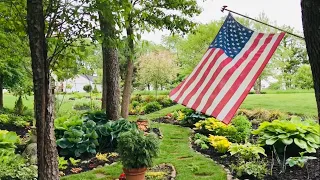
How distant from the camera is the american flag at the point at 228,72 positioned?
3.65 meters

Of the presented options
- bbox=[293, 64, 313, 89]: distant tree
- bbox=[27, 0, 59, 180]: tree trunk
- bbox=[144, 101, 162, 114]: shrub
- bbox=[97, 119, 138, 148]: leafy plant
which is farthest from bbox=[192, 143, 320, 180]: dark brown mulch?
bbox=[293, 64, 313, 89]: distant tree

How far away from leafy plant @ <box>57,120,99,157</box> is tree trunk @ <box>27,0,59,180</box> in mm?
3163

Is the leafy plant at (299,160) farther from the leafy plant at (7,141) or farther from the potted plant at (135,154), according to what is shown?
the leafy plant at (7,141)

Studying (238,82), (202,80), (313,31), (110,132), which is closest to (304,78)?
(110,132)

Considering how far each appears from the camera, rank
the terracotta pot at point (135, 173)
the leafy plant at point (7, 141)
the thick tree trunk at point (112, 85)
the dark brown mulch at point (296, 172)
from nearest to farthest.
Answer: the terracotta pot at point (135, 173), the dark brown mulch at point (296, 172), the leafy plant at point (7, 141), the thick tree trunk at point (112, 85)

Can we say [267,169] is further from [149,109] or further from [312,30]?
[149,109]

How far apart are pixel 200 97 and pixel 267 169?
101 inches

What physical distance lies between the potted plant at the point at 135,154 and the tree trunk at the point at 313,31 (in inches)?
125

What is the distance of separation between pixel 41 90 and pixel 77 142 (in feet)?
12.0

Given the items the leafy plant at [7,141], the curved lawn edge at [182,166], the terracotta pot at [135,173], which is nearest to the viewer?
the terracotta pot at [135,173]

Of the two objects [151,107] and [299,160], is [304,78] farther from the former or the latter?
[299,160]

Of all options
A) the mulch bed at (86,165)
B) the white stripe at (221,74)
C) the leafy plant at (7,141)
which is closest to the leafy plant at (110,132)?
the mulch bed at (86,165)

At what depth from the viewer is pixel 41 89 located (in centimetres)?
380

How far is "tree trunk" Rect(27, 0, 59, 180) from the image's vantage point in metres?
3.75
